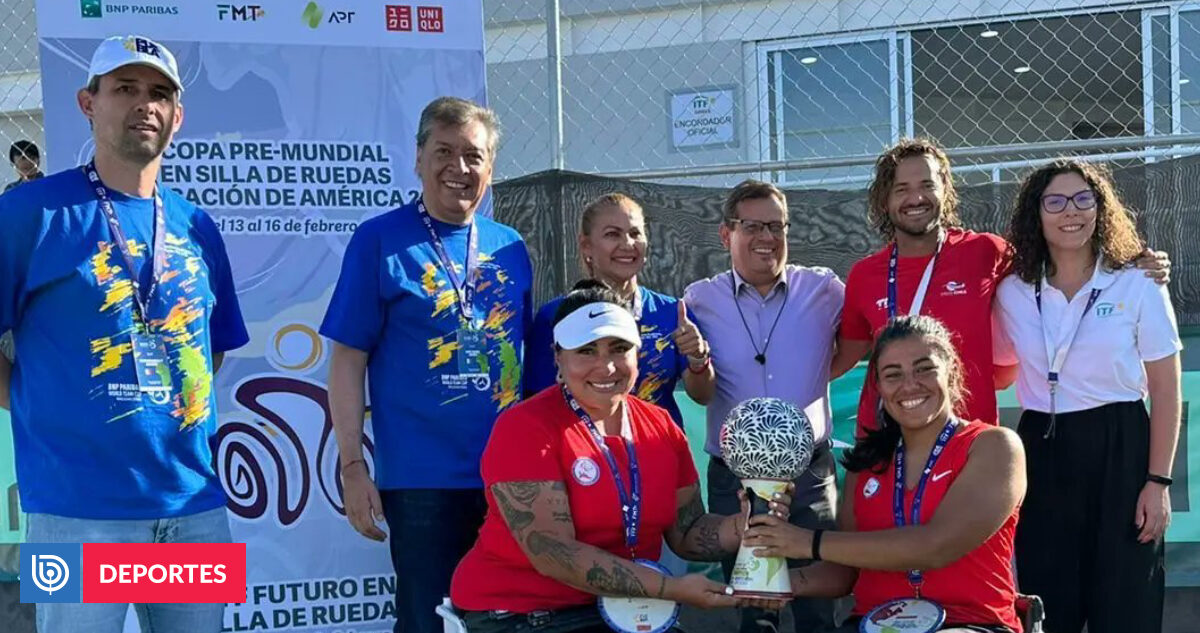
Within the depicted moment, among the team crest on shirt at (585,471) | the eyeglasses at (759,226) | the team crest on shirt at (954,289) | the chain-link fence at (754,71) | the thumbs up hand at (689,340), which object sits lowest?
the team crest on shirt at (585,471)

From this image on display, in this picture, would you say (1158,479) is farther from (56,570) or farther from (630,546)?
(56,570)

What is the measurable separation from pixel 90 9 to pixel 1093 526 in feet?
11.9

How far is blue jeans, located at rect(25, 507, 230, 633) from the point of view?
3121 mm

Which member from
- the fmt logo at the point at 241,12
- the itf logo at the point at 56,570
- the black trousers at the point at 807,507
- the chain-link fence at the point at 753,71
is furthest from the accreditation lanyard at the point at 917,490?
the chain-link fence at the point at 753,71

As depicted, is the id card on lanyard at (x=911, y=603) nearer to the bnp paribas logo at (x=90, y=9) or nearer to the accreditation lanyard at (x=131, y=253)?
the accreditation lanyard at (x=131, y=253)

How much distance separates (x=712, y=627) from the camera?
5.25 metres

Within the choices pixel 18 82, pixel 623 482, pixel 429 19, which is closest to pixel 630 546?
pixel 623 482

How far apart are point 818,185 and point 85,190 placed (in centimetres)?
352

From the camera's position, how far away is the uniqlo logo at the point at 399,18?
4.51 metres

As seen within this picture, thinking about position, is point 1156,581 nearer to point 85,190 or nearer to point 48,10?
point 85,190

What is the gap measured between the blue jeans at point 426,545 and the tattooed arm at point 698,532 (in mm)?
635

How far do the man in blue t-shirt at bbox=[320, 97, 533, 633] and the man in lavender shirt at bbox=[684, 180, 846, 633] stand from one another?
2.63ft

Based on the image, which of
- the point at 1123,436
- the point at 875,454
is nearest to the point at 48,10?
the point at 875,454

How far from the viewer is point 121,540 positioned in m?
3.14
